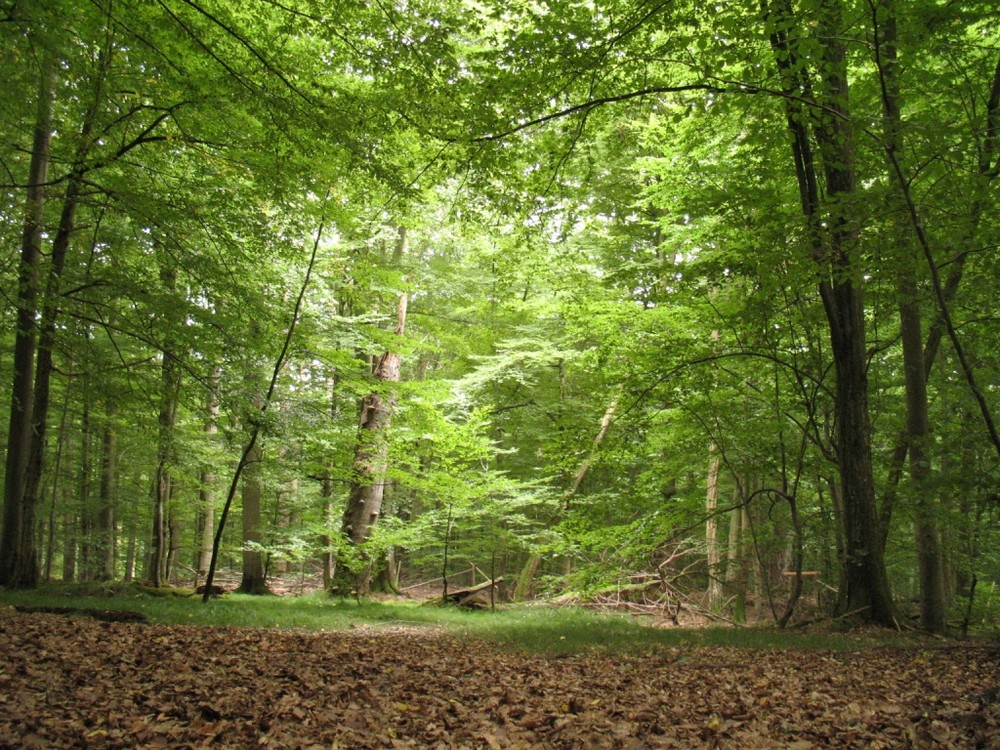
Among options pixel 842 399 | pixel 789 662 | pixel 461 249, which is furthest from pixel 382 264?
pixel 789 662

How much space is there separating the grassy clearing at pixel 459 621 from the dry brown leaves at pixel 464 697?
1078mm

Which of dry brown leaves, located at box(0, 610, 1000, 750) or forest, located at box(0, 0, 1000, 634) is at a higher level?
forest, located at box(0, 0, 1000, 634)

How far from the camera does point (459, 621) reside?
11.3m

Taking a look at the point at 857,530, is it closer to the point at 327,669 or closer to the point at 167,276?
the point at 327,669

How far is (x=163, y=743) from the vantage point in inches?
116

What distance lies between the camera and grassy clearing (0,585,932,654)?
681 cm

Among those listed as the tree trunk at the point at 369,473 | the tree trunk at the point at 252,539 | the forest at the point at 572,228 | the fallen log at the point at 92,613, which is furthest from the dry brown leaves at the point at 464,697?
the tree trunk at the point at 252,539

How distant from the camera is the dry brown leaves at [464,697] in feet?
10.1

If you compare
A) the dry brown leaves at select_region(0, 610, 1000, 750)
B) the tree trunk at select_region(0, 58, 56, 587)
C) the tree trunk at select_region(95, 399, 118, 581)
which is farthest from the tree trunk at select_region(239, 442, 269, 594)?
the dry brown leaves at select_region(0, 610, 1000, 750)

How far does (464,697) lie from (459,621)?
768 centimetres

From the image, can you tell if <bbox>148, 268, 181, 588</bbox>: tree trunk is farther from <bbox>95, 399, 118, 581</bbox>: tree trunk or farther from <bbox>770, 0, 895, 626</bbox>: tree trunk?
<bbox>770, 0, 895, 626</bbox>: tree trunk

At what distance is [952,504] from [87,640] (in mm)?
9499

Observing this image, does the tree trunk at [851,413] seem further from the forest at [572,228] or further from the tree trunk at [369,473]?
the tree trunk at [369,473]

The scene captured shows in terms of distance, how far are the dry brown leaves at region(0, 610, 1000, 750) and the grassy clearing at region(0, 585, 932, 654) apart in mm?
1078
